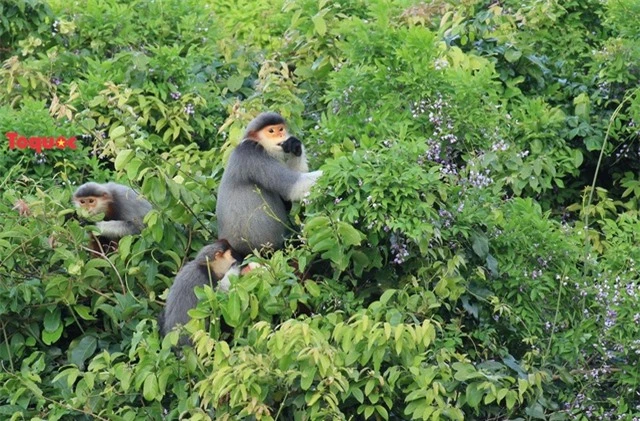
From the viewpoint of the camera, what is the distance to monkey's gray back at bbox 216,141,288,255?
681cm

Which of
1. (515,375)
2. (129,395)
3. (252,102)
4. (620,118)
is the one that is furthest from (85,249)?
(620,118)

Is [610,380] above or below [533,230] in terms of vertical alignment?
below

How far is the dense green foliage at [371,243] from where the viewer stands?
5684mm

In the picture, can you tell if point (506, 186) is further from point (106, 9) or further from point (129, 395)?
point (106, 9)

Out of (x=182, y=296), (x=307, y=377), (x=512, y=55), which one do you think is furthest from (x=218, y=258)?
(x=512, y=55)

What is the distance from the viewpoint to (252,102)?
753cm

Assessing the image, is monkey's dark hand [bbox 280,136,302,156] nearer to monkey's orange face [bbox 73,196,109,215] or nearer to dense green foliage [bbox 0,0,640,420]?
dense green foliage [bbox 0,0,640,420]

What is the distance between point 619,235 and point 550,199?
1.37 metres

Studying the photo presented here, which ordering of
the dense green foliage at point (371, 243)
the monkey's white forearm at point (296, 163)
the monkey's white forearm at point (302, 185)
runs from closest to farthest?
1. the dense green foliage at point (371, 243)
2. the monkey's white forearm at point (302, 185)
3. the monkey's white forearm at point (296, 163)

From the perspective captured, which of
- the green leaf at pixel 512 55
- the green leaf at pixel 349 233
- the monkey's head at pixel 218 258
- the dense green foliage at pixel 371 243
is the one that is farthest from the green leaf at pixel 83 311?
the green leaf at pixel 512 55

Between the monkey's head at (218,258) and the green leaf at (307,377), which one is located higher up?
the green leaf at (307,377)

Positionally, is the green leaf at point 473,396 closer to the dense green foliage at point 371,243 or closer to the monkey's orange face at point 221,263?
the dense green foliage at point 371,243

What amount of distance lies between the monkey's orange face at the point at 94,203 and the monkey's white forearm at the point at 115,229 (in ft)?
0.23

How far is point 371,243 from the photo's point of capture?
20.1 ft
